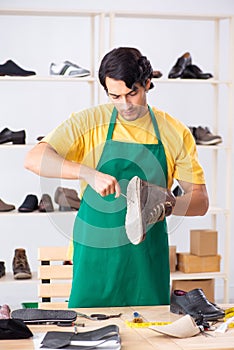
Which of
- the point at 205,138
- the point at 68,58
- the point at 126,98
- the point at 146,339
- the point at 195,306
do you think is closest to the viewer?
the point at 146,339

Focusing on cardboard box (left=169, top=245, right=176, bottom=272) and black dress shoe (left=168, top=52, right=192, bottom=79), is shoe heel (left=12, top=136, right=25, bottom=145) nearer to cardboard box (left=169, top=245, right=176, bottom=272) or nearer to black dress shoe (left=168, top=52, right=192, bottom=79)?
black dress shoe (left=168, top=52, right=192, bottom=79)

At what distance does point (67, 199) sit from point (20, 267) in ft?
1.65

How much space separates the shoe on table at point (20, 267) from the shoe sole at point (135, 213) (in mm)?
2321

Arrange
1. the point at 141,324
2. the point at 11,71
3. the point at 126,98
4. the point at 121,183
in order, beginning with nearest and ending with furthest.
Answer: the point at 141,324
the point at 126,98
the point at 121,183
the point at 11,71

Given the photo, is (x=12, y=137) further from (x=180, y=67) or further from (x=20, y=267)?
(x=180, y=67)

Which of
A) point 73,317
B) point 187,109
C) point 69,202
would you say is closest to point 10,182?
point 69,202

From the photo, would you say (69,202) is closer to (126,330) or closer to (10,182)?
(10,182)

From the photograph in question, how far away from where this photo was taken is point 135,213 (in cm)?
238

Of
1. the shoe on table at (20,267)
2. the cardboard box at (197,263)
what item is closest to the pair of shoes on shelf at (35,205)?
the shoe on table at (20,267)

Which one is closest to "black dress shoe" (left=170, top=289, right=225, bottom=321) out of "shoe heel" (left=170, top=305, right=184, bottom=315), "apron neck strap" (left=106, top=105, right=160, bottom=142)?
"shoe heel" (left=170, top=305, right=184, bottom=315)

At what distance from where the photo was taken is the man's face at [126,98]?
8.50 ft

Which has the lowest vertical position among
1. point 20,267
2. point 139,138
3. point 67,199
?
point 20,267

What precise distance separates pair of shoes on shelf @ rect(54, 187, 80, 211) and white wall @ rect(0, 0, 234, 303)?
2.37ft

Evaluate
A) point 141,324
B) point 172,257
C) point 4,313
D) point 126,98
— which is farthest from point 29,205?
point 141,324
